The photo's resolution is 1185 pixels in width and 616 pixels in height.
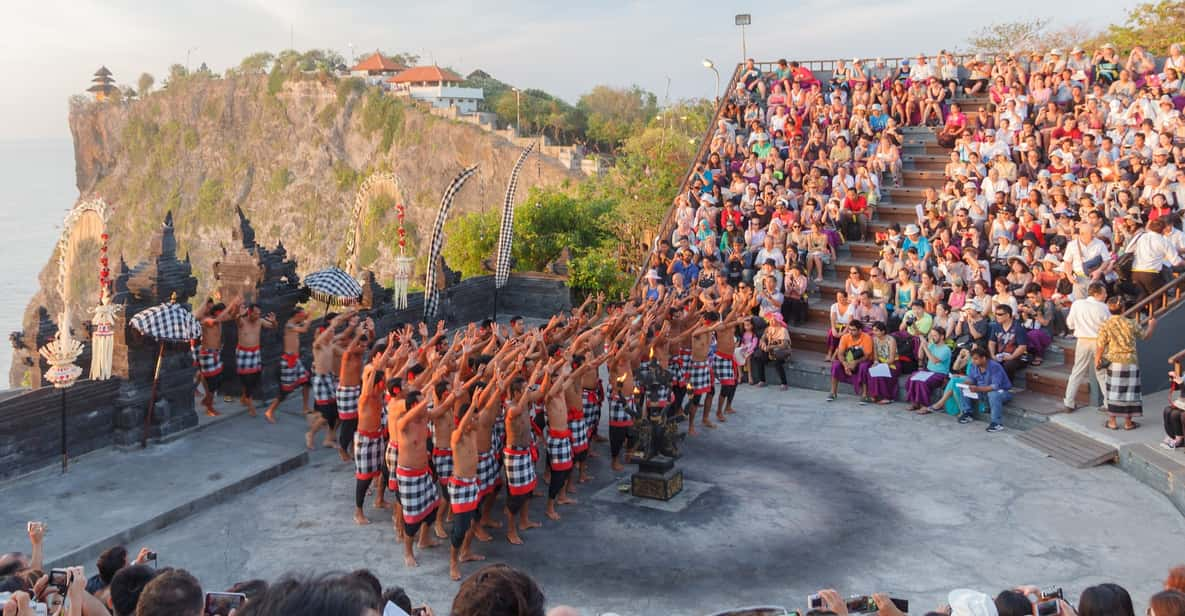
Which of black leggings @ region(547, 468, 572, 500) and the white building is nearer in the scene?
black leggings @ region(547, 468, 572, 500)

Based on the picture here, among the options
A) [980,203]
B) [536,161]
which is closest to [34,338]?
[980,203]

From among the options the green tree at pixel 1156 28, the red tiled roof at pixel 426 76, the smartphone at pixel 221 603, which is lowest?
the smartphone at pixel 221 603

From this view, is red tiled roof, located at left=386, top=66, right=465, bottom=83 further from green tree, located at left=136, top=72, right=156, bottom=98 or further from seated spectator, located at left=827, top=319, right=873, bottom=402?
seated spectator, located at left=827, top=319, right=873, bottom=402

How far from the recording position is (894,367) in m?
13.8

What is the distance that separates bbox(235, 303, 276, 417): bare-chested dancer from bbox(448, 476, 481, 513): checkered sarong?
5.18 m

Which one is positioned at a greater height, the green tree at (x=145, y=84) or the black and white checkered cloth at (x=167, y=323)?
the green tree at (x=145, y=84)

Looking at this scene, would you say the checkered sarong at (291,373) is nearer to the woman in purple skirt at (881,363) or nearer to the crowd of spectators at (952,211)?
the crowd of spectators at (952,211)

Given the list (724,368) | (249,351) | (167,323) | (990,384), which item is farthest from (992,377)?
(167,323)

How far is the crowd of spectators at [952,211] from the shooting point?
13.4m

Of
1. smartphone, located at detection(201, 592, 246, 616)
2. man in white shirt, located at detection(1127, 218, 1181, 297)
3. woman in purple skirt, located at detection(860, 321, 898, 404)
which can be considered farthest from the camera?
woman in purple skirt, located at detection(860, 321, 898, 404)

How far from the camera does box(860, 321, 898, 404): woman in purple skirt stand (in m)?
13.8

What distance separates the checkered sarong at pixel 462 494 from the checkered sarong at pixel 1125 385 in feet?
25.0

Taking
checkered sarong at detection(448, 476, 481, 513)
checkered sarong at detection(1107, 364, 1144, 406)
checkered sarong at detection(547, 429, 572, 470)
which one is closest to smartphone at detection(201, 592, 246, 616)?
checkered sarong at detection(448, 476, 481, 513)

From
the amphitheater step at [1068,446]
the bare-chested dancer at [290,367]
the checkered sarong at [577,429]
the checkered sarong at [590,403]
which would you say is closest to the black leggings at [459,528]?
the checkered sarong at [577,429]
